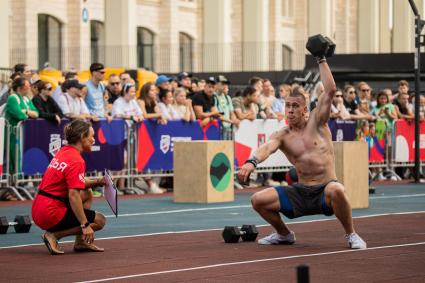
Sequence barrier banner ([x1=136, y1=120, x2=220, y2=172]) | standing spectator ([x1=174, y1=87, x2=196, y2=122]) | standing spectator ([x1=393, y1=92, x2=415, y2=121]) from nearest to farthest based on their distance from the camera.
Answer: barrier banner ([x1=136, y1=120, x2=220, y2=172]) → standing spectator ([x1=174, y1=87, x2=196, y2=122]) → standing spectator ([x1=393, y1=92, x2=415, y2=121])

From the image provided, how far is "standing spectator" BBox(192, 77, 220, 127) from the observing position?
2555 centimetres

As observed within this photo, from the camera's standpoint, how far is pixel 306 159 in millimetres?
13953

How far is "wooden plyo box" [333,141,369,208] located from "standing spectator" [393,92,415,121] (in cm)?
1036

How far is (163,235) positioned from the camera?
15375 mm

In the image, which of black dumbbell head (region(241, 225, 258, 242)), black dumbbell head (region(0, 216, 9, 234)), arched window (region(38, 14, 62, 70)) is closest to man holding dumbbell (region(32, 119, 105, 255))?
black dumbbell head (region(241, 225, 258, 242))

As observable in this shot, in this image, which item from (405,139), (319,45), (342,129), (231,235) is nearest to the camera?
(319,45)

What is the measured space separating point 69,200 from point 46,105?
9406 mm

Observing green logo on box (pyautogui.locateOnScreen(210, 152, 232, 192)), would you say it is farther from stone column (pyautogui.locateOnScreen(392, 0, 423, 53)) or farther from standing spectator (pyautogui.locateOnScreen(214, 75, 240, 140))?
stone column (pyautogui.locateOnScreen(392, 0, 423, 53))

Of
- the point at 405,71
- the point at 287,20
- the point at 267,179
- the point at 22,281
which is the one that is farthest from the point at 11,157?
the point at 287,20

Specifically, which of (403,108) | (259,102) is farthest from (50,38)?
(259,102)

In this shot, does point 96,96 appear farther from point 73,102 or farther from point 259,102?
point 259,102

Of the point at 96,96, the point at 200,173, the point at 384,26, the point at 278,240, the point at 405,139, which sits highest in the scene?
the point at 384,26

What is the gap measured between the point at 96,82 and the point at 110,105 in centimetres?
119

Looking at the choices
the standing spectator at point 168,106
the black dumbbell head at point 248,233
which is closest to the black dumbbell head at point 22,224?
the black dumbbell head at point 248,233
